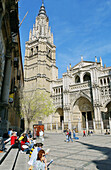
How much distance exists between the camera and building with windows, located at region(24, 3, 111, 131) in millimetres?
26812

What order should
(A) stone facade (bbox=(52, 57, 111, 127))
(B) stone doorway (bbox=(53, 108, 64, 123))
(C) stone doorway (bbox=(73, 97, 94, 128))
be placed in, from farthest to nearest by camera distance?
1. (B) stone doorway (bbox=(53, 108, 64, 123))
2. (C) stone doorway (bbox=(73, 97, 94, 128))
3. (A) stone facade (bbox=(52, 57, 111, 127))

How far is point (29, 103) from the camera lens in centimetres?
1678

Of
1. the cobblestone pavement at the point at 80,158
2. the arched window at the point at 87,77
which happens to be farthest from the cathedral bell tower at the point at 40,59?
the cobblestone pavement at the point at 80,158

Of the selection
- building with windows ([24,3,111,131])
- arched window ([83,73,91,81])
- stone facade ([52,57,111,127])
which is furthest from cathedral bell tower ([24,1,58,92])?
arched window ([83,73,91,81])

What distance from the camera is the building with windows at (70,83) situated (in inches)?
1056

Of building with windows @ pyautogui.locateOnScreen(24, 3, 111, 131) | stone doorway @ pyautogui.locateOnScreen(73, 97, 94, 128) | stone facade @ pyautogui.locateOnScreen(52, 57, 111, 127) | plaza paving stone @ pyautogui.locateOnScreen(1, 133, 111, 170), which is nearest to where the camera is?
plaza paving stone @ pyautogui.locateOnScreen(1, 133, 111, 170)

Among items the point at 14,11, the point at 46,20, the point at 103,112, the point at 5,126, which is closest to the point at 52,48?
the point at 46,20

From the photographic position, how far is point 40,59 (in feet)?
116

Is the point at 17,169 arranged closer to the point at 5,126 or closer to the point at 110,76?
the point at 5,126

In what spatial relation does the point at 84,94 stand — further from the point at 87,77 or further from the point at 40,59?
the point at 40,59

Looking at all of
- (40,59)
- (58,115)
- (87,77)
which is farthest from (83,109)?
(40,59)

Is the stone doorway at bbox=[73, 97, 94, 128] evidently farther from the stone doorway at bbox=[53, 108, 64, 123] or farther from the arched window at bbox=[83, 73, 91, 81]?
the arched window at bbox=[83, 73, 91, 81]

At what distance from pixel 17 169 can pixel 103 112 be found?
79.8 feet

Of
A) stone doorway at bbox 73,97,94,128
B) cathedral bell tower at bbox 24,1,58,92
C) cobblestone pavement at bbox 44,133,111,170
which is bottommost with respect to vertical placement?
cobblestone pavement at bbox 44,133,111,170
